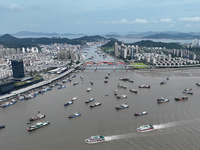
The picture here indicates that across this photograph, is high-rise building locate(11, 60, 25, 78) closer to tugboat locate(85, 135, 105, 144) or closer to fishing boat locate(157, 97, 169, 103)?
tugboat locate(85, 135, 105, 144)

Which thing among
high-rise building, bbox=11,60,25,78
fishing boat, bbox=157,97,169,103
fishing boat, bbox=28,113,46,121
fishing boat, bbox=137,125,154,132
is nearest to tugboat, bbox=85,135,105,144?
fishing boat, bbox=137,125,154,132

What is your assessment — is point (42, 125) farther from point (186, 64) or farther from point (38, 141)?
point (186, 64)

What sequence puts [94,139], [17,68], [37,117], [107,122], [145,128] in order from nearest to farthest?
[94,139]
[145,128]
[107,122]
[37,117]
[17,68]

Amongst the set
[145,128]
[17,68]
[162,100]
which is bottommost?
[145,128]

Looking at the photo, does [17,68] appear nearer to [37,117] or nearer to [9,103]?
[9,103]

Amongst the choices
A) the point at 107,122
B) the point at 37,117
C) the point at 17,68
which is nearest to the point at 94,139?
the point at 107,122

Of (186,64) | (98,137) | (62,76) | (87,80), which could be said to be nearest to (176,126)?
(98,137)

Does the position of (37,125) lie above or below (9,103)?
below

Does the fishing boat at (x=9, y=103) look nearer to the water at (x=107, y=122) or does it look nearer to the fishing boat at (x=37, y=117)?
the water at (x=107, y=122)
